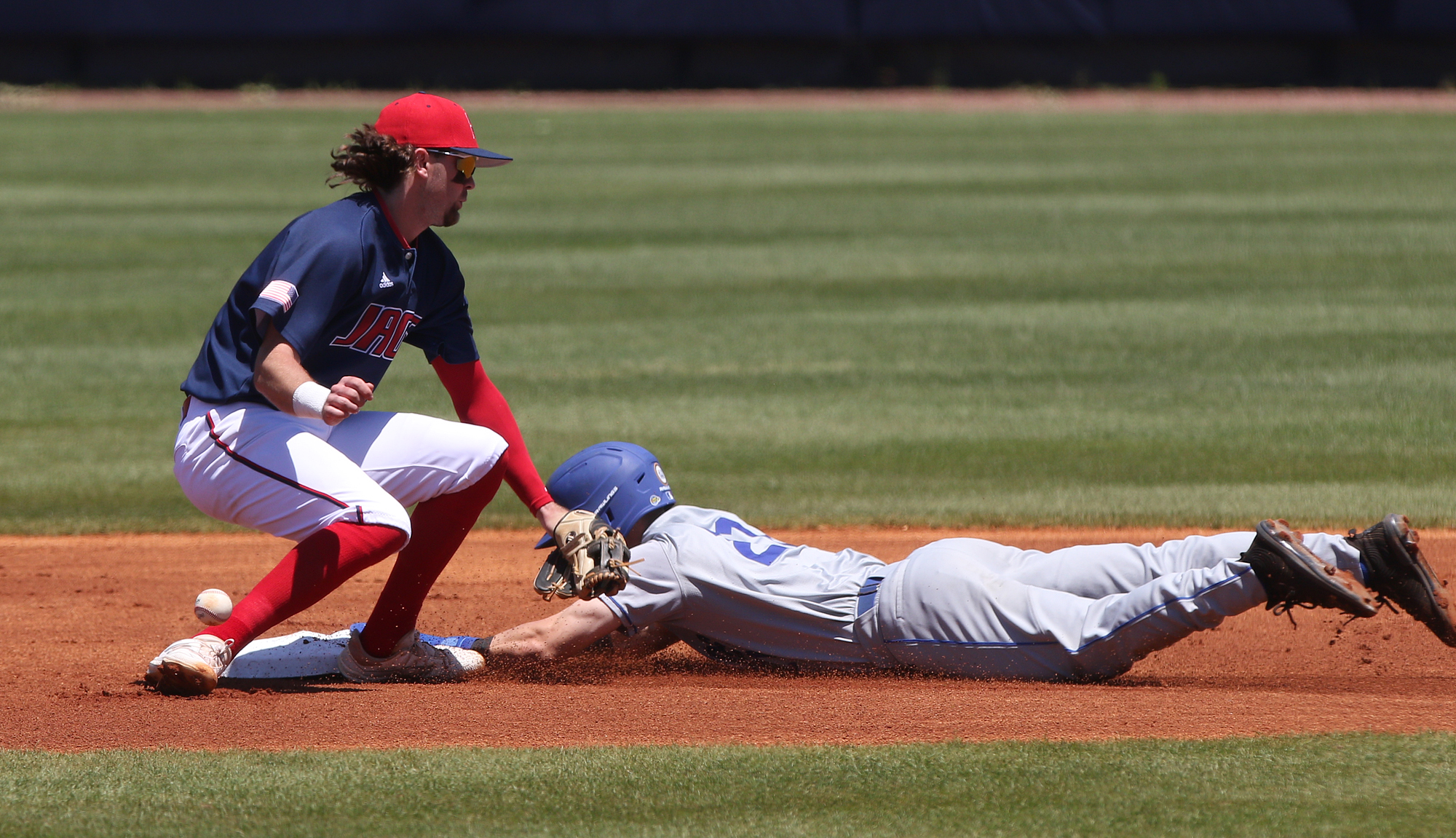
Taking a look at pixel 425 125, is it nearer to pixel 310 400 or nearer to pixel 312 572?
pixel 310 400

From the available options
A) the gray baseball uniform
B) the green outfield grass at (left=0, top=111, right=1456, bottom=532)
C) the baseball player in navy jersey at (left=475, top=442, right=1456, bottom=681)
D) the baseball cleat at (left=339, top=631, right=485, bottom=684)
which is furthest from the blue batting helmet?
the green outfield grass at (left=0, top=111, right=1456, bottom=532)

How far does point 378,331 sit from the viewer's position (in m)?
4.30

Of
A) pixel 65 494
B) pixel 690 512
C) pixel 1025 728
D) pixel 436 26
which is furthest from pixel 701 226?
pixel 436 26

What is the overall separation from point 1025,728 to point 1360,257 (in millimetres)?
10087

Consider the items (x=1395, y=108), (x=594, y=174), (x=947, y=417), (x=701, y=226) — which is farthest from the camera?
(x=1395, y=108)

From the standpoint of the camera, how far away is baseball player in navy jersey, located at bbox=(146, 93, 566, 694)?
407cm

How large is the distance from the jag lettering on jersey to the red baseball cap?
17.8 inches

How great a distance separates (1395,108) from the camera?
23750mm

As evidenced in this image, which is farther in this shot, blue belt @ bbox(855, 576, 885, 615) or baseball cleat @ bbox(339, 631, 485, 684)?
baseball cleat @ bbox(339, 631, 485, 684)

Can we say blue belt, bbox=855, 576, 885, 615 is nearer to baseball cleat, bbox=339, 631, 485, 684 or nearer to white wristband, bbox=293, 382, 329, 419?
baseball cleat, bbox=339, 631, 485, 684

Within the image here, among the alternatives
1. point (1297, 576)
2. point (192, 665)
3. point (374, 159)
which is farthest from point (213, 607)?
point (1297, 576)

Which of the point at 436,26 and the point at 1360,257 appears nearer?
the point at 1360,257

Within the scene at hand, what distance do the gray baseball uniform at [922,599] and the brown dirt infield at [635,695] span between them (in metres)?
0.10

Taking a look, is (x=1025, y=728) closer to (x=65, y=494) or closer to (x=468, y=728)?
(x=468, y=728)
